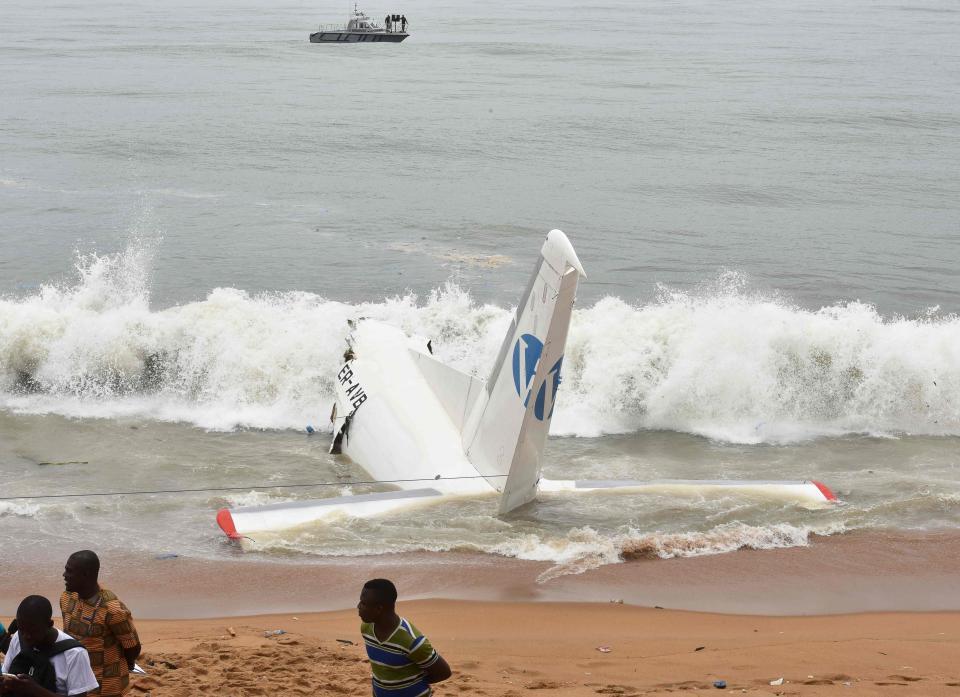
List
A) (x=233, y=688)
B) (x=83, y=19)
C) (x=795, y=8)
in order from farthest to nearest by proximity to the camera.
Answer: (x=795, y=8)
(x=83, y=19)
(x=233, y=688)

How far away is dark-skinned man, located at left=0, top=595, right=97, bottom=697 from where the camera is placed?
186 inches

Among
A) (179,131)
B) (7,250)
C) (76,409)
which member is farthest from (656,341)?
→ (179,131)

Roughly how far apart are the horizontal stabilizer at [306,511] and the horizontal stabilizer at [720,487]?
140 centimetres

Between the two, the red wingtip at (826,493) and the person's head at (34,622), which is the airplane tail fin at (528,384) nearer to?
the red wingtip at (826,493)

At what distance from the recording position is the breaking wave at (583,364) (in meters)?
14.8

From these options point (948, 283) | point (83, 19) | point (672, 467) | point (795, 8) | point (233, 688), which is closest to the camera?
point (233, 688)

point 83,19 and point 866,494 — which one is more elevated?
point 83,19

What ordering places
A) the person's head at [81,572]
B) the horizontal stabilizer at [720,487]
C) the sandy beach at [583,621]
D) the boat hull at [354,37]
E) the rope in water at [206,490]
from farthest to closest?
the boat hull at [354,37], the rope in water at [206,490], the horizontal stabilizer at [720,487], the sandy beach at [583,621], the person's head at [81,572]

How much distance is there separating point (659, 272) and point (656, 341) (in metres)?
6.74

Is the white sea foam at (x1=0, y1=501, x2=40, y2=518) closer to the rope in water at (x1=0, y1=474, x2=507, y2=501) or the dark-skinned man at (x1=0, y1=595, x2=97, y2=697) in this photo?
the rope in water at (x1=0, y1=474, x2=507, y2=501)

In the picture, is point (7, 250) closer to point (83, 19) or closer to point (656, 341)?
point (656, 341)

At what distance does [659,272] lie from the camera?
22547mm

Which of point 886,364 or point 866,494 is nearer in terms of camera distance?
point 866,494

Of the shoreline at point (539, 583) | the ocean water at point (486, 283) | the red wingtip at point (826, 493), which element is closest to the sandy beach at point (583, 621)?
the shoreline at point (539, 583)
